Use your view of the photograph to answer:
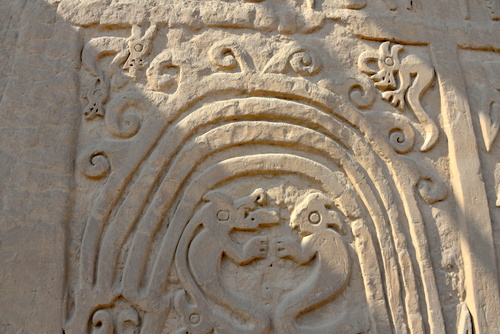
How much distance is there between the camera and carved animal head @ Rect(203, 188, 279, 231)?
3262 mm

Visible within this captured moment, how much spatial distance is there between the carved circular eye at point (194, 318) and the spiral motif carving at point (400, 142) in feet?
4.72

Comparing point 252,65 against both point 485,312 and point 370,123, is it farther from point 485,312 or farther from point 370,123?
point 485,312

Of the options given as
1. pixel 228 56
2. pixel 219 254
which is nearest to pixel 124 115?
pixel 228 56

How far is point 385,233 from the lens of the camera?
332 cm

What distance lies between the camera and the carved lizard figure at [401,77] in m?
→ 3.60

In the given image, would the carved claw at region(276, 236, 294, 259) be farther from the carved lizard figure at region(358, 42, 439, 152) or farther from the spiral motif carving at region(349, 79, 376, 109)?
the carved lizard figure at region(358, 42, 439, 152)

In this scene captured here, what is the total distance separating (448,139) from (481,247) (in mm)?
646

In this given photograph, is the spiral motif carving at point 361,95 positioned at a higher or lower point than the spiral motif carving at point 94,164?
higher

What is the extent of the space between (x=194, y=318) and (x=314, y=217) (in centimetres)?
82

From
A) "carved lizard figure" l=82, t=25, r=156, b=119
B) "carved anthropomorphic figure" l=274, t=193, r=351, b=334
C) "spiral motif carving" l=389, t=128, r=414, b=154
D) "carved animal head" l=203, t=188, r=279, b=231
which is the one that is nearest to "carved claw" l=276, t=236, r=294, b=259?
"carved anthropomorphic figure" l=274, t=193, r=351, b=334

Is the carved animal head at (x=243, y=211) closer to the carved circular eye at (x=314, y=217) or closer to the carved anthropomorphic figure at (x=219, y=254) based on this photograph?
the carved anthropomorphic figure at (x=219, y=254)

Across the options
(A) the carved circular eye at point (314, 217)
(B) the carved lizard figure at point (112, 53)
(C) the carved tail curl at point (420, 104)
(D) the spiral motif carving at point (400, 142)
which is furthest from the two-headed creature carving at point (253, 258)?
(B) the carved lizard figure at point (112, 53)

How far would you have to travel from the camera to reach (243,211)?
3285 millimetres

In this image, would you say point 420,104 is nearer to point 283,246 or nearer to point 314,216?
point 314,216
